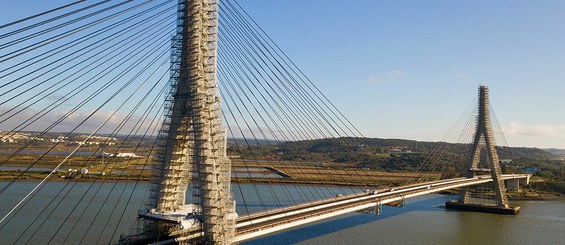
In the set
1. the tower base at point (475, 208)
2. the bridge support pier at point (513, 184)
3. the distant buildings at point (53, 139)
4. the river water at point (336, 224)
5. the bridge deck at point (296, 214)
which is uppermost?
the distant buildings at point (53, 139)

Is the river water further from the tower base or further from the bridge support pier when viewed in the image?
the bridge support pier

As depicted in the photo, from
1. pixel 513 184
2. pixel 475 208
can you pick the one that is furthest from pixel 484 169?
pixel 513 184

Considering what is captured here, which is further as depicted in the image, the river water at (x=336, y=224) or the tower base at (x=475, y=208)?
the tower base at (x=475, y=208)

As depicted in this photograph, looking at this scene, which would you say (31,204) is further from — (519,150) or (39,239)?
(519,150)

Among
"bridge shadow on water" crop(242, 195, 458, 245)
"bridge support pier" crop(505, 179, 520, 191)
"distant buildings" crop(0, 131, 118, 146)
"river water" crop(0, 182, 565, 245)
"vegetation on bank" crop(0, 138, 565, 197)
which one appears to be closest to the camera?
"distant buildings" crop(0, 131, 118, 146)

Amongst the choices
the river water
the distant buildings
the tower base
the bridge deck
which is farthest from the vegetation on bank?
the tower base

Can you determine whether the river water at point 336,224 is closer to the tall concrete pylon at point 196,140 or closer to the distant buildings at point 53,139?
the tall concrete pylon at point 196,140

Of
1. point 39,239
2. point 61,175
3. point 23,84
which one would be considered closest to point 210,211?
→ point 23,84

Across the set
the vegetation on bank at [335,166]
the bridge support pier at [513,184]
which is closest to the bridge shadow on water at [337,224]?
the vegetation on bank at [335,166]
